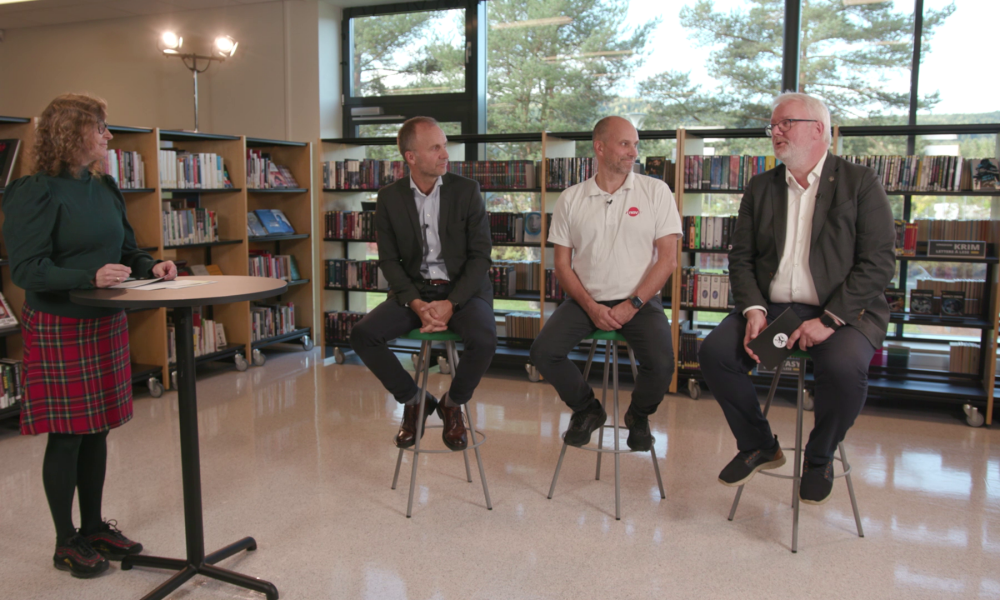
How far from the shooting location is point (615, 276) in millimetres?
3061

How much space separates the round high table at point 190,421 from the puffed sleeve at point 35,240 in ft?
0.20

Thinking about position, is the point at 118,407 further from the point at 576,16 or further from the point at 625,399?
the point at 576,16

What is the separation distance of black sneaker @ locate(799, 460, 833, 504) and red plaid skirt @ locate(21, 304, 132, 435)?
236 cm

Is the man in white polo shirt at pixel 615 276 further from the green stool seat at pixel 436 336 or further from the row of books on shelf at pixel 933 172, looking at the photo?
the row of books on shelf at pixel 933 172

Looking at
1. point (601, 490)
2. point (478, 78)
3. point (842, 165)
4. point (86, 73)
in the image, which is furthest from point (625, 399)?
point (86, 73)

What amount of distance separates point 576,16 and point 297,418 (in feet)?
11.7

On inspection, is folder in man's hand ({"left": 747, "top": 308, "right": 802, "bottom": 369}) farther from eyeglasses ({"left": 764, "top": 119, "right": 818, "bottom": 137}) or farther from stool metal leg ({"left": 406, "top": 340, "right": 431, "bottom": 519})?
stool metal leg ({"left": 406, "top": 340, "right": 431, "bottom": 519})

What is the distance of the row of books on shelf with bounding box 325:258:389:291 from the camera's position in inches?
220

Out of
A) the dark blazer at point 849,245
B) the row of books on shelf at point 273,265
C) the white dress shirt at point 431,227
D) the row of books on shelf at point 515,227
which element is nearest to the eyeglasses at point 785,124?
the dark blazer at point 849,245

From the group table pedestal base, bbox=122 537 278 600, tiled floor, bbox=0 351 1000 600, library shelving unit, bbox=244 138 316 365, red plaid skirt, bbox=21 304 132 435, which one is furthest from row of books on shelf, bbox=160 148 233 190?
table pedestal base, bbox=122 537 278 600

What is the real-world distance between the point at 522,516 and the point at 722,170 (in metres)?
2.70

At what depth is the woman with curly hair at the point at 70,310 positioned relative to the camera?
7.43 ft

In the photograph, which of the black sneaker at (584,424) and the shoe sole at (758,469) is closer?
the shoe sole at (758,469)

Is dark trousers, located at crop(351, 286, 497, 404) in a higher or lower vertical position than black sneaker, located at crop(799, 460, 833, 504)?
higher
